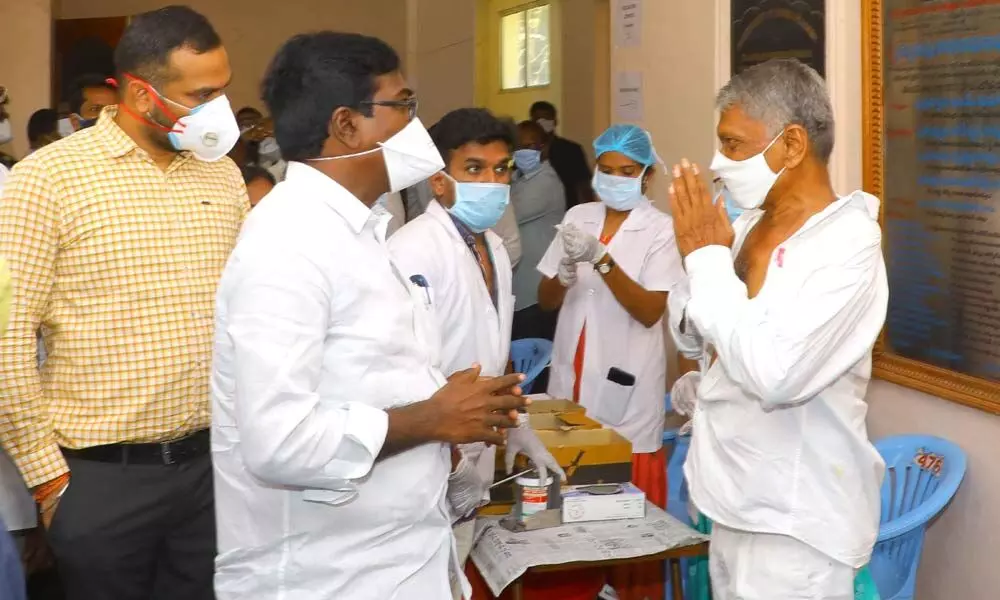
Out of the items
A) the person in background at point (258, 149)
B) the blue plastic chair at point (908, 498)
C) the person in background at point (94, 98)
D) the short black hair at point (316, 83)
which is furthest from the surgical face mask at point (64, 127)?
the blue plastic chair at point (908, 498)

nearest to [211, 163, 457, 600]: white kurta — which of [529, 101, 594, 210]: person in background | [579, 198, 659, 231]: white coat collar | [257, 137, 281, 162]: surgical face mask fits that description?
[579, 198, 659, 231]: white coat collar

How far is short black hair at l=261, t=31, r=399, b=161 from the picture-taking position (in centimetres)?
160

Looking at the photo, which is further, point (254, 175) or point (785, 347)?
point (254, 175)

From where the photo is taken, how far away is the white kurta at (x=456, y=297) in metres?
2.39

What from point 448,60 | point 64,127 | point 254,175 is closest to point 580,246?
point 254,175

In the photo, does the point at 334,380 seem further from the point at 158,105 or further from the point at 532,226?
the point at 532,226

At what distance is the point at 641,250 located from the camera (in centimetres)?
339

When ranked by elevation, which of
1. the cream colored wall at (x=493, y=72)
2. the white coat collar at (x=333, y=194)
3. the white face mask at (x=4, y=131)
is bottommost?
the white coat collar at (x=333, y=194)

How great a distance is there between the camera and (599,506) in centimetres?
247

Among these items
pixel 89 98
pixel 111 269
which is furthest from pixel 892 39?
pixel 89 98

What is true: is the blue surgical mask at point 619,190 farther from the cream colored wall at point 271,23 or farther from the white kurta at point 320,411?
the cream colored wall at point 271,23

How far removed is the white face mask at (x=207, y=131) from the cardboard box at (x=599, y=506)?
116 cm

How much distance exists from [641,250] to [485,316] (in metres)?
1.06

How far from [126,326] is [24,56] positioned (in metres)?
6.18
